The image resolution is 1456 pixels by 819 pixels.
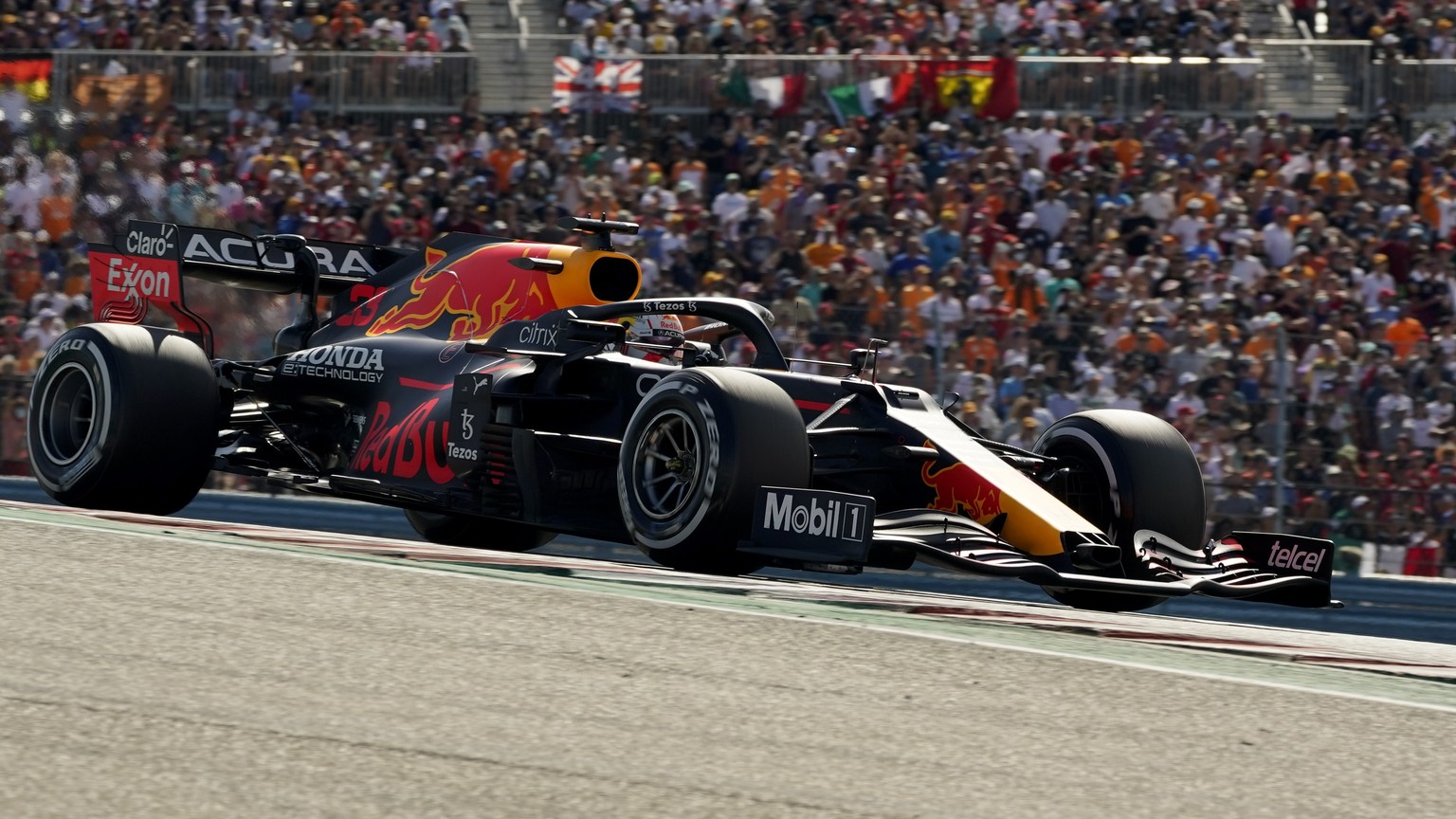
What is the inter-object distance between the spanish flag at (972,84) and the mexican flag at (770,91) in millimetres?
1190

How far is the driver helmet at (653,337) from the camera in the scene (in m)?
8.45

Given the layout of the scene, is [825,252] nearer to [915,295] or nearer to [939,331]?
[915,295]

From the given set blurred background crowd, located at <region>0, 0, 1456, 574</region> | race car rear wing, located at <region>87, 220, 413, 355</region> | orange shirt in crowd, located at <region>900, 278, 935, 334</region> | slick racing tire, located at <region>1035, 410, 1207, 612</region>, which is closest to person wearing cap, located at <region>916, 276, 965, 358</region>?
blurred background crowd, located at <region>0, 0, 1456, 574</region>

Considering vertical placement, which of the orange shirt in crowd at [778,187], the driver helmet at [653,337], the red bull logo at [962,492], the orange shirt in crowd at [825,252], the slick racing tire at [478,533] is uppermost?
the orange shirt in crowd at [778,187]

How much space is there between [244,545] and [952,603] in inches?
96.0

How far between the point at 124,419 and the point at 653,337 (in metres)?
2.23

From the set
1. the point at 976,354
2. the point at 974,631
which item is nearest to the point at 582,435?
the point at 974,631

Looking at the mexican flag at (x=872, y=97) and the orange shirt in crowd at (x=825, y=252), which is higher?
the mexican flag at (x=872, y=97)

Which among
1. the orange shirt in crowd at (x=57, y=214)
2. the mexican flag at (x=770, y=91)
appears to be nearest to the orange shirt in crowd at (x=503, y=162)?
the mexican flag at (x=770, y=91)

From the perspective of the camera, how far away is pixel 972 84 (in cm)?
1798

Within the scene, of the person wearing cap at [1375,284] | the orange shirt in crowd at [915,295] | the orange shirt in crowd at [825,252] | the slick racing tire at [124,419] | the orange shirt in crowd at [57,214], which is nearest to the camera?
the slick racing tire at [124,419]

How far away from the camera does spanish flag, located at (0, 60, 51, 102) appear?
18.6 meters

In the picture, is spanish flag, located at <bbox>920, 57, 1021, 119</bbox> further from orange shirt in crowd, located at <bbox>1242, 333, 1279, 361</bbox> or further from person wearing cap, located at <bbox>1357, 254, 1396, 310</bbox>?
orange shirt in crowd, located at <bbox>1242, 333, 1279, 361</bbox>

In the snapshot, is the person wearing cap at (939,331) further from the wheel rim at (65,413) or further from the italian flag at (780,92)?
the italian flag at (780,92)
